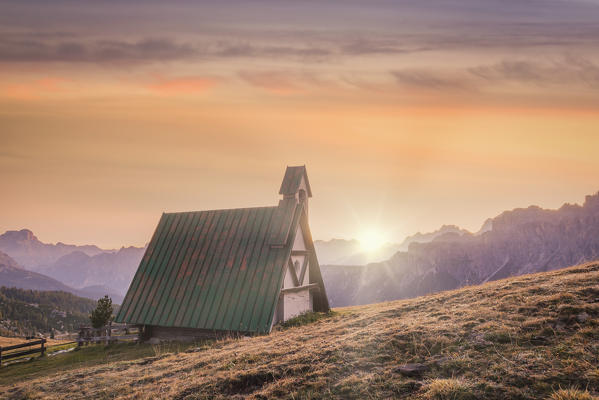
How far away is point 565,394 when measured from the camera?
18.4ft

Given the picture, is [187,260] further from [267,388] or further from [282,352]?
[267,388]

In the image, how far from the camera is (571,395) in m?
5.60

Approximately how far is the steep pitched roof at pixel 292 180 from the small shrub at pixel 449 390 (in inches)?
746

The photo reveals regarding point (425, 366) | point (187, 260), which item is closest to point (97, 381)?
point (425, 366)

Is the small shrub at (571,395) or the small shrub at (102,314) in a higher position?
the small shrub at (102,314)

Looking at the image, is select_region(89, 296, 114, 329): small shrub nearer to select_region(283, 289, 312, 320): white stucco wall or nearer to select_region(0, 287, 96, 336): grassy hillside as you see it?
select_region(283, 289, 312, 320): white stucco wall

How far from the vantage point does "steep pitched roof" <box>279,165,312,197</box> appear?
25250mm

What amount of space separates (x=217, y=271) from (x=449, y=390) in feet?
57.6

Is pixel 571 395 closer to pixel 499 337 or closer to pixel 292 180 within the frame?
pixel 499 337

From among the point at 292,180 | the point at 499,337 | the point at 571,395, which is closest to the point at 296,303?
the point at 292,180

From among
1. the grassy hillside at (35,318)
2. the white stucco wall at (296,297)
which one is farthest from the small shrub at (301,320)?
the grassy hillside at (35,318)

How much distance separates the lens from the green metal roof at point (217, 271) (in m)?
20.2

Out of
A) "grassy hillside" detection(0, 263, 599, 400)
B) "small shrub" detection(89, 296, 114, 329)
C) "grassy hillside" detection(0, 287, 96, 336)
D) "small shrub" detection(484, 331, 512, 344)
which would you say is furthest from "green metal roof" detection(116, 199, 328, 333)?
"grassy hillside" detection(0, 287, 96, 336)

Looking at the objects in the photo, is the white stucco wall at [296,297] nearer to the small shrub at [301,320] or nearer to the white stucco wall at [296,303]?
the white stucco wall at [296,303]
